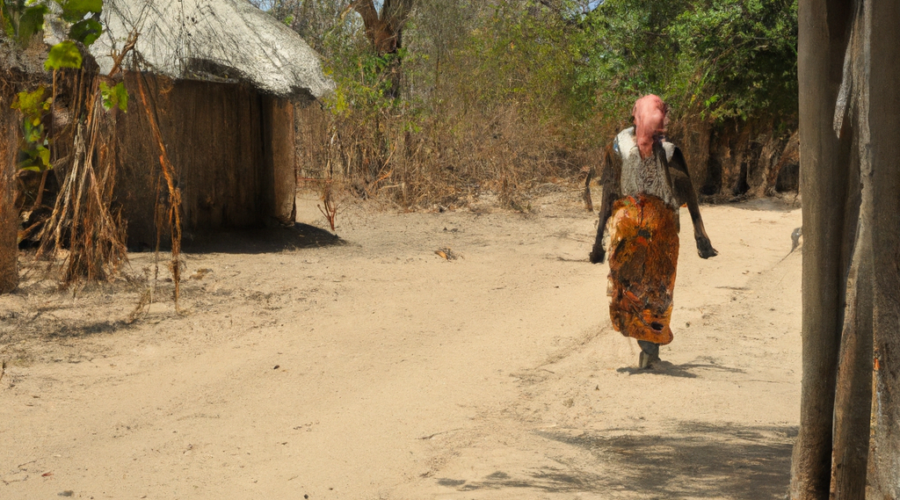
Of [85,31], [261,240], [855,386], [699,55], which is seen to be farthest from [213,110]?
[855,386]

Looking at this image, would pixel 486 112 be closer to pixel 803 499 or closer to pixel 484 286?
pixel 484 286

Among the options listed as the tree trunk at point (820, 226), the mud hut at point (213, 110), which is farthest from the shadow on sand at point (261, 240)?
the tree trunk at point (820, 226)

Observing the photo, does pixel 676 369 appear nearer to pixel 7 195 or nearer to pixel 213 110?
pixel 7 195

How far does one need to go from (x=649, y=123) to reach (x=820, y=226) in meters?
2.42

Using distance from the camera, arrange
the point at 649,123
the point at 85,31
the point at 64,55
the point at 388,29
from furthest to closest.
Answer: the point at 388,29, the point at 649,123, the point at 85,31, the point at 64,55

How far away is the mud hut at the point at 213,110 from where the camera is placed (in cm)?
858

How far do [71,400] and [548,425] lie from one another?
102 inches

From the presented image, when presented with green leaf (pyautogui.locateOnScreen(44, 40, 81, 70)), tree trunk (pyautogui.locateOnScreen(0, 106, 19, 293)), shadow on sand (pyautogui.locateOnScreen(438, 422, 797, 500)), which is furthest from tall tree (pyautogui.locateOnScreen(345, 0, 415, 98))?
shadow on sand (pyautogui.locateOnScreen(438, 422, 797, 500))

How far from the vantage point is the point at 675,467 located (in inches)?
150

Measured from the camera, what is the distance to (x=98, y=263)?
744 centimetres

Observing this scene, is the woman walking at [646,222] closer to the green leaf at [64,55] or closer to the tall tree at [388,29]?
the green leaf at [64,55]

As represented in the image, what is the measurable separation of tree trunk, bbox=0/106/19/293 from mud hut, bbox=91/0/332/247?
1.18 m

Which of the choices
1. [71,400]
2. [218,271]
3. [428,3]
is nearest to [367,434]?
[71,400]

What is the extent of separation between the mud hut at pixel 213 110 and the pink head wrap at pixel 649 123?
15.5ft
